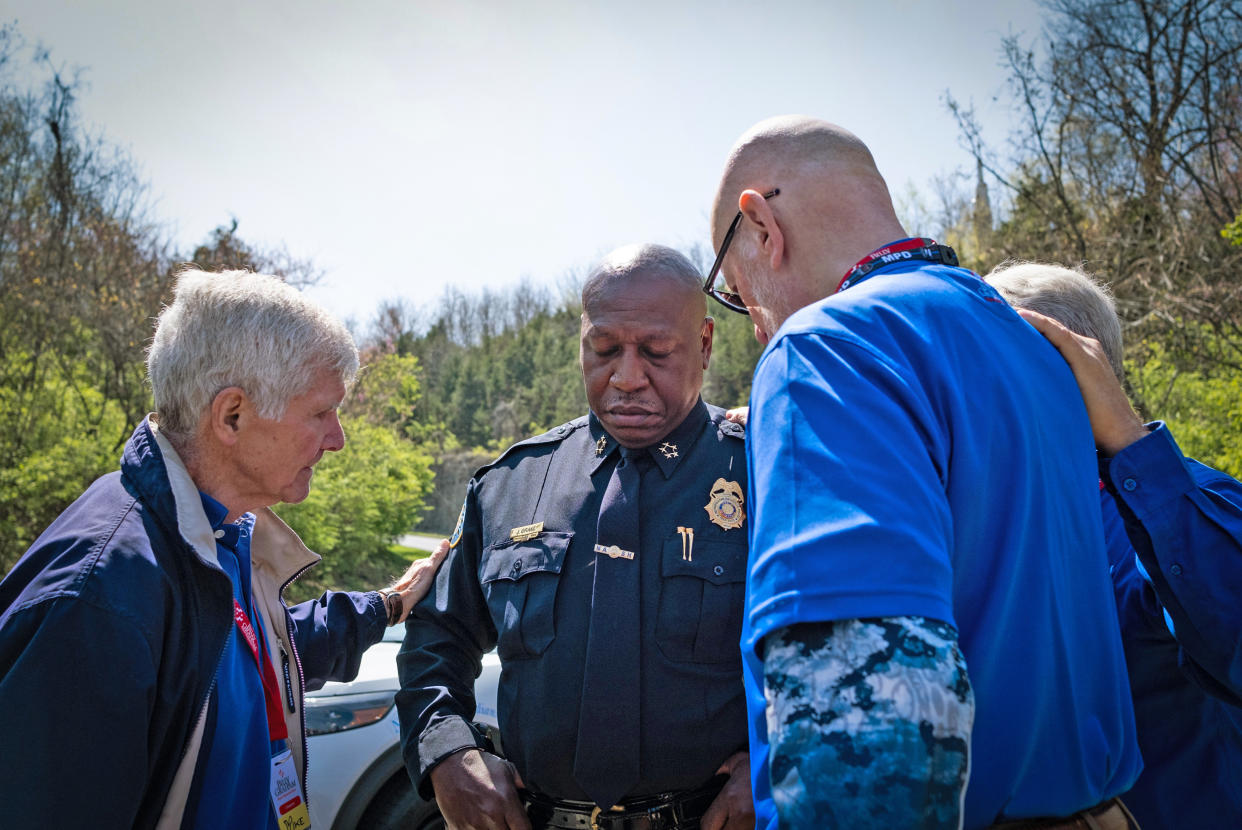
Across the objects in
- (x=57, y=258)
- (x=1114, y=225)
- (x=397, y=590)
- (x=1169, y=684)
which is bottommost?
(x=1169, y=684)

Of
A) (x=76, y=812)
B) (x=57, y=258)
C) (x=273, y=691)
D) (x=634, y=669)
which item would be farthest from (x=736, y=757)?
(x=57, y=258)

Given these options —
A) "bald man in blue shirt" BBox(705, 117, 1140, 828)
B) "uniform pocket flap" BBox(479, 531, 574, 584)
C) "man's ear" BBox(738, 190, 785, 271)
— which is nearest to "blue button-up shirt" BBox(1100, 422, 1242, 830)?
"bald man in blue shirt" BBox(705, 117, 1140, 828)

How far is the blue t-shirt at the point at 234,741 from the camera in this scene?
5.74 feet

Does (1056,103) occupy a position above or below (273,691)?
above

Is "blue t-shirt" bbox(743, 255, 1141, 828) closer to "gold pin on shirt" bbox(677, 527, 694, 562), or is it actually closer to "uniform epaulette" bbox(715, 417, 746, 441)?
"gold pin on shirt" bbox(677, 527, 694, 562)

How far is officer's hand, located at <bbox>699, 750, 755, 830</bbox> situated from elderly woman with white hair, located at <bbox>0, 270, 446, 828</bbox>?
1.00 m

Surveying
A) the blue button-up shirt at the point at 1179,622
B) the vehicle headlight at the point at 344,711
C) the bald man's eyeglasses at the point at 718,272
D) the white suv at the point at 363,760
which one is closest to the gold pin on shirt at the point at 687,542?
the bald man's eyeglasses at the point at 718,272

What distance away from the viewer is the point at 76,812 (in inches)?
58.9

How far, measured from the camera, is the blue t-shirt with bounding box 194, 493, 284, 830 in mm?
1748

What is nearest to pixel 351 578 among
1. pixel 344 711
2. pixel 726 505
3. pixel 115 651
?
pixel 344 711

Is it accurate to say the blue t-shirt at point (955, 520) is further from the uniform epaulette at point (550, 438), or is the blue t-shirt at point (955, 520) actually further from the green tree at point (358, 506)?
the green tree at point (358, 506)

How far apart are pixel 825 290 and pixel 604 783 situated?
1307 millimetres

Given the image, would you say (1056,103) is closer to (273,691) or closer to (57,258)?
(273,691)

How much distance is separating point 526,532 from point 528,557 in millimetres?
85
